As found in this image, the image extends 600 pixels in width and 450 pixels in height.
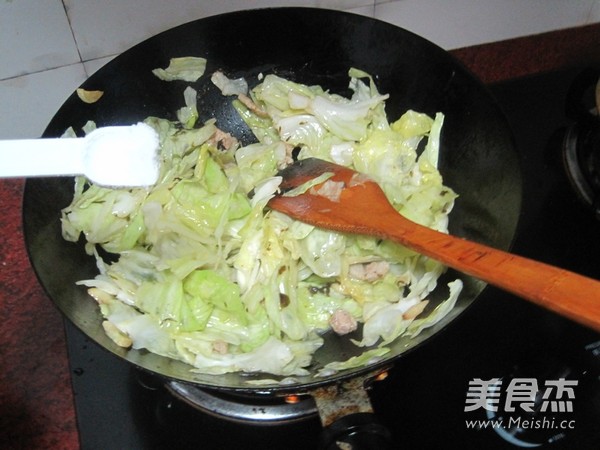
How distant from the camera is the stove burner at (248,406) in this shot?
1.14 m

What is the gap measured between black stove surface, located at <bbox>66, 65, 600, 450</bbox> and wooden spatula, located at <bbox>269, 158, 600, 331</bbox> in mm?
221

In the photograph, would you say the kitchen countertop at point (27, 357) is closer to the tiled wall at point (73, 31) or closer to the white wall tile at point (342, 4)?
the tiled wall at point (73, 31)

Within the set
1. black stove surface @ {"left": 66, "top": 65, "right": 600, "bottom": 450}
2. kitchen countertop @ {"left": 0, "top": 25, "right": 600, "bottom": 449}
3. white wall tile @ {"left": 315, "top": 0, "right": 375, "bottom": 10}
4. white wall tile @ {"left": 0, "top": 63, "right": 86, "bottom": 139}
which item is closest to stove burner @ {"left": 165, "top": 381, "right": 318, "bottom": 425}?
black stove surface @ {"left": 66, "top": 65, "right": 600, "bottom": 450}

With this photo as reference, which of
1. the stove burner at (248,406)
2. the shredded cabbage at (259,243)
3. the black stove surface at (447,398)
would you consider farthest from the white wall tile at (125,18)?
the stove burner at (248,406)

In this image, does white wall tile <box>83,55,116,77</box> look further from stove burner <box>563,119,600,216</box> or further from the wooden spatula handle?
stove burner <box>563,119,600,216</box>

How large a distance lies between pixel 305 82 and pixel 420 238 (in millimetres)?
667

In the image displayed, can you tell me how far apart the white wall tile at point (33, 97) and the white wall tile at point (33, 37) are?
0.02m

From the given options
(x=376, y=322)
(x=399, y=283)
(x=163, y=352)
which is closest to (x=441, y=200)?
(x=399, y=283)

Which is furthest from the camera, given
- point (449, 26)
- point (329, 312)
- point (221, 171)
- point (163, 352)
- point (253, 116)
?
point (449, 26)

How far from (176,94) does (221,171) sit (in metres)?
0.25

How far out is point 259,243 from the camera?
1302 mm

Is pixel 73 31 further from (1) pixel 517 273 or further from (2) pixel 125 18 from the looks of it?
(1) pixel 517 273

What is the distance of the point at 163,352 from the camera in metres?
1.11

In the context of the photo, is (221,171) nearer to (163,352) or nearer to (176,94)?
(176,94)
